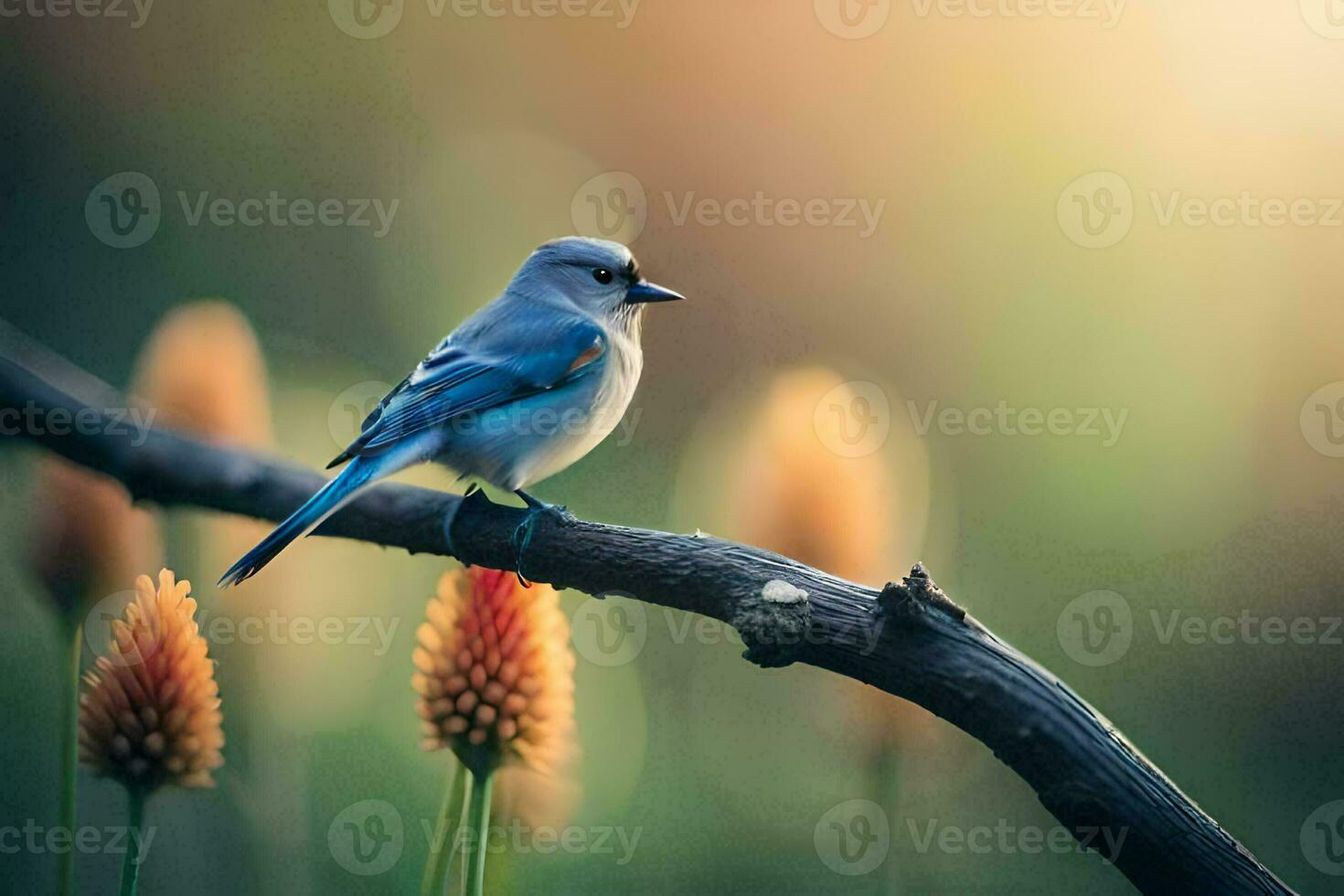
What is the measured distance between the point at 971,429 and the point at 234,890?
4.53 feet

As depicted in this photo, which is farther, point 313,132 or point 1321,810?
point 313,132

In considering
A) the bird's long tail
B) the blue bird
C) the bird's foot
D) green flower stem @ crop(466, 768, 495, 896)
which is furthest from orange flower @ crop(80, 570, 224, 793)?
the bird's foot

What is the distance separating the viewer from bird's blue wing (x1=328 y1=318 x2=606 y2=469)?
1.60 metres

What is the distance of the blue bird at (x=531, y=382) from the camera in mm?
1600

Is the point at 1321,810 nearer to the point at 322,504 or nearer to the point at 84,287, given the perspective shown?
the point at 322,504

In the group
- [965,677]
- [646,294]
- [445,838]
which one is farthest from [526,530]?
[965,677]

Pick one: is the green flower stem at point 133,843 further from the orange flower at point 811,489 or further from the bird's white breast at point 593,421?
the orange flower at point 811,489

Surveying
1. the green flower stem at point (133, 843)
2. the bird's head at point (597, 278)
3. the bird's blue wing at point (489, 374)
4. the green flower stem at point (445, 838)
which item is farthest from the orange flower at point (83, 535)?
the bird's head at point (597, 278)

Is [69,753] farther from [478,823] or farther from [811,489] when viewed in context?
[811,489]

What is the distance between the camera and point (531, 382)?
1.64 meters

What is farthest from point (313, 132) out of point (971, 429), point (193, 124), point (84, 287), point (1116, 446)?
point (1116, 446)

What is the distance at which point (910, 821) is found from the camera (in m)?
1.72

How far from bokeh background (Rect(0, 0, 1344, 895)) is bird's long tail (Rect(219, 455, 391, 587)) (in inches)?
12.8

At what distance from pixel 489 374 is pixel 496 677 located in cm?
Result: 45
